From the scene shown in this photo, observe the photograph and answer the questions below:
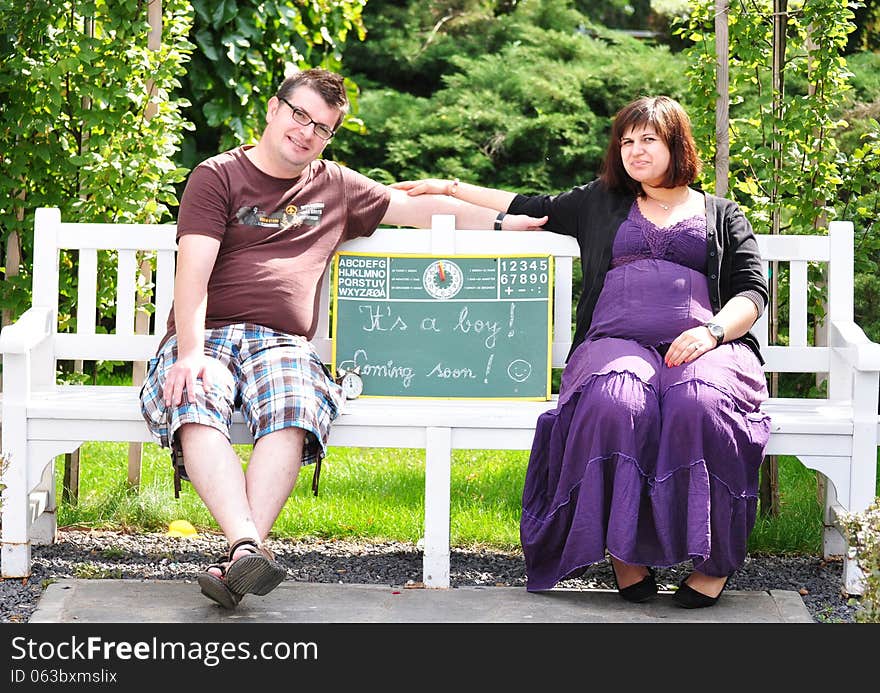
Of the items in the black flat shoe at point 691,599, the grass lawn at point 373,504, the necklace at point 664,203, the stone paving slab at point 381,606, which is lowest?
the stone paving slab at point 381,606

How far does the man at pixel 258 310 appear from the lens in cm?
326

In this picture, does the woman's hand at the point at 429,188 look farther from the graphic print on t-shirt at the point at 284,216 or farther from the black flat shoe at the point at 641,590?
the black flat shoe at the point at 641,590

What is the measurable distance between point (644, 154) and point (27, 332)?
192 cm

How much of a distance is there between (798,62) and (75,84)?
2542mm

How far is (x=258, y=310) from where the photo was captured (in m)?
3.62

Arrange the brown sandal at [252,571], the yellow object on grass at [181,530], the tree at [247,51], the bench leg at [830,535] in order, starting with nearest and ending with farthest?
the brown sandal at [252,571] → the bench leg at [830,535] → the yellow object on grass at [181,530] → the tree at [247,51]

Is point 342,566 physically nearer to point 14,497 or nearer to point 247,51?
point 14,497

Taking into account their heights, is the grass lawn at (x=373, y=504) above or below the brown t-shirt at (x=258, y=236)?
below

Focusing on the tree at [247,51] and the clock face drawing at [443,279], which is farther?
the tree at [247,51]

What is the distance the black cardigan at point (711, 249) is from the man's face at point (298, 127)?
0.85 m

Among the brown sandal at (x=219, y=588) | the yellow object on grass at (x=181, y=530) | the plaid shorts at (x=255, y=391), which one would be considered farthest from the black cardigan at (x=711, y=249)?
the yellow object on grass at (x=181, y=530)

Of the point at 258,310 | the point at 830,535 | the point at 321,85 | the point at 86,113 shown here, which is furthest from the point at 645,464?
the point at 86,113

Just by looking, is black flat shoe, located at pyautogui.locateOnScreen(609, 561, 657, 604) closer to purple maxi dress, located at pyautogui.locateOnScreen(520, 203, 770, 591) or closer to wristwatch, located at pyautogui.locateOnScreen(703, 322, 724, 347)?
purple maxi dress, located at pyautogui.locateOnScreen(520, 203, 770, 591)

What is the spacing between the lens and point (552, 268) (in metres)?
4.01
